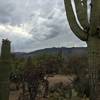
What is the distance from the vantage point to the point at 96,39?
9.95 m

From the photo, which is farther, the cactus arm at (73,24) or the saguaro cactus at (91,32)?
the cactus arm at (73,24)

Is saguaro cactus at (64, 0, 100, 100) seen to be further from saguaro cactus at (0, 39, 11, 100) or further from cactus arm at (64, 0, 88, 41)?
saguaro cactus at (0, 39, 11, 100)

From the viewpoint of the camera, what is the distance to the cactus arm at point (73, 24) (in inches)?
405

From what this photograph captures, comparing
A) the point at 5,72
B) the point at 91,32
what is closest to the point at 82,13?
the point at 91,32

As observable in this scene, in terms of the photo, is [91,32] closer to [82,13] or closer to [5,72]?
[82,13]

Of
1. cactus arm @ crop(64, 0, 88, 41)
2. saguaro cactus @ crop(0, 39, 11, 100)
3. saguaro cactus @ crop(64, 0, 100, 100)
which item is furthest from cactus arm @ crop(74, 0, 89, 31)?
saguaro cactus @ crop(0, 39, 11, 100)

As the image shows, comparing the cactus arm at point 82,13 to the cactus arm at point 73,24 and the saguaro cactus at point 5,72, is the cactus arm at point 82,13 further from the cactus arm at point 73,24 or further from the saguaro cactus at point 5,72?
the saguaro cactus at point 5,72

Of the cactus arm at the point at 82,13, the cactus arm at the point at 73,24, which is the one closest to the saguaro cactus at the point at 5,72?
the cactus arm at the point at 73,24

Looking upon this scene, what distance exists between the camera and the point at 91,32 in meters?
10.0

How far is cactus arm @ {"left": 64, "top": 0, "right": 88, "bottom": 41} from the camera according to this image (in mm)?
10297

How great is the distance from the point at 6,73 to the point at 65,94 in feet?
24.8

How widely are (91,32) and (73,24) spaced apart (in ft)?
2.13

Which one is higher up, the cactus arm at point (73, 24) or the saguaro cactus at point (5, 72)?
the cactus arm at point (73, 24)

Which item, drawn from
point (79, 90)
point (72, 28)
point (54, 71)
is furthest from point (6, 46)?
point (54, 71)
